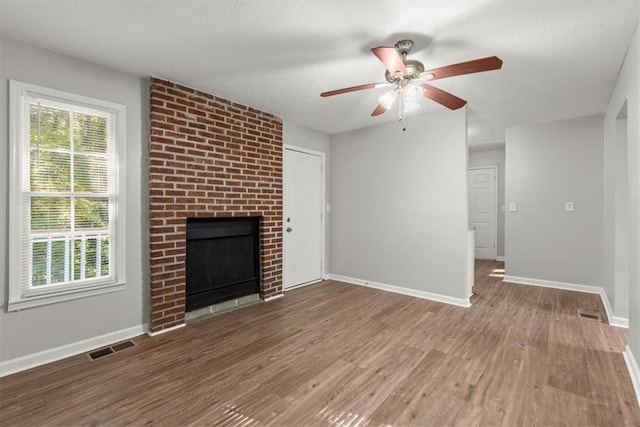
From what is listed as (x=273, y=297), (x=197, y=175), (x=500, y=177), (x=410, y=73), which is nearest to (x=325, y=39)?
(x=410, y=73)

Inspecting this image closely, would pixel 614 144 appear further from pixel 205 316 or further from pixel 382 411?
pixel 205 316

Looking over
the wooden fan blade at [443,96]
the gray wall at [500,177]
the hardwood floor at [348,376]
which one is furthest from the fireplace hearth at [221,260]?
the gray wall at [500,177]

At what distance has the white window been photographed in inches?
89.6

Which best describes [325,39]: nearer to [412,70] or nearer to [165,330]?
[412,70]

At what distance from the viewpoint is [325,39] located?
7.29 ft

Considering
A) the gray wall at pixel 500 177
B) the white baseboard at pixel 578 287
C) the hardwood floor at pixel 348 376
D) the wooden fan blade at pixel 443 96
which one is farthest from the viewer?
the gray wall at pixel 500 177

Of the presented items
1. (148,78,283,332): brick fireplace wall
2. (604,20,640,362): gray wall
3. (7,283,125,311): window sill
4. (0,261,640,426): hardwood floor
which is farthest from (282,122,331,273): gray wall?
(604,20,640,362): gray wall

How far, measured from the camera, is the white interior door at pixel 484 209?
6750 mm

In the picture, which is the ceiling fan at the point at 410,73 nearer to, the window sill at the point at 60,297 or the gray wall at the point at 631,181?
the gray wall at the point at 631,181

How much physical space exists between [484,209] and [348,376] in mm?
5937

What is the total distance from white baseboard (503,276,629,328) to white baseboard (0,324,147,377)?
4.55 meters

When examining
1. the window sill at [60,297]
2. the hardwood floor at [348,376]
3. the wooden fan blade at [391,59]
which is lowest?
the hardwood floor at [348,376]

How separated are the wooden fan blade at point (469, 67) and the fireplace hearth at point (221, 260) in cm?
259

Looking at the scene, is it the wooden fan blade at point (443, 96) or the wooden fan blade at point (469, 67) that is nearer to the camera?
the wooden fan blade at point (469, 67)
